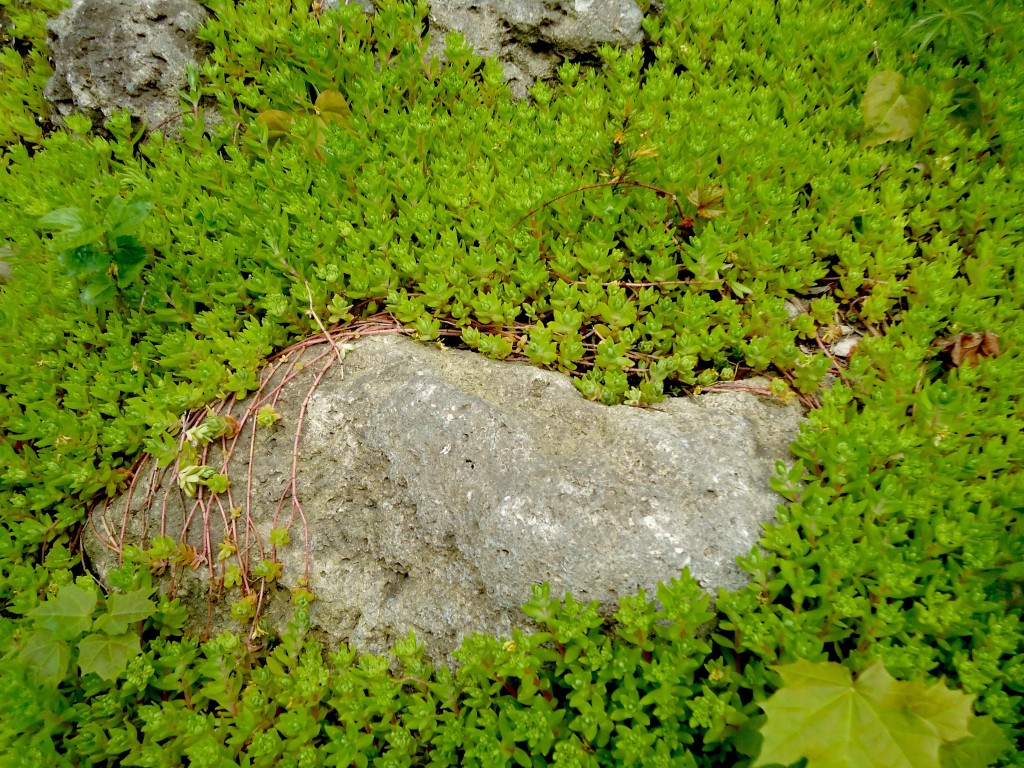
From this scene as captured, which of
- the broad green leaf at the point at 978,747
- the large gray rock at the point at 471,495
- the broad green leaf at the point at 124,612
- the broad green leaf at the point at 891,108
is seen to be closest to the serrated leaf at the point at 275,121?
the large gray rock at the point at 471,495

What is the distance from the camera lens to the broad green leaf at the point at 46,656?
8.41ft

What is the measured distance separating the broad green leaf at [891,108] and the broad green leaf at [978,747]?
277cm

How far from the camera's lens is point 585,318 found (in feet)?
10.4

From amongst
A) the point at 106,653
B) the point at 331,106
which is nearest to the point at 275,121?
the point at 331,106

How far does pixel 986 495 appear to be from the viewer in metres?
2.33

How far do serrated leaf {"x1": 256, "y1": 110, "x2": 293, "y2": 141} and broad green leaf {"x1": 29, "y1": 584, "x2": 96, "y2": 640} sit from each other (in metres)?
2.60

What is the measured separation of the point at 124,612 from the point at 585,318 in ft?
8.08

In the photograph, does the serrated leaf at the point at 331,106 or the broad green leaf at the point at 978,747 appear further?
the serrated leaf at the point at 331,106

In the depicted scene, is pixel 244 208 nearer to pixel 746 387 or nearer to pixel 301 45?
pixel 301 45

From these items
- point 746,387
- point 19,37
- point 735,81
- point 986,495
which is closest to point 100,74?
point 19,37

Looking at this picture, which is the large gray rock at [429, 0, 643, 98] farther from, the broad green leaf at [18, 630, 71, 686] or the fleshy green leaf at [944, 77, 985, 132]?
the broad green leaf at [18, 630, 71, 686]

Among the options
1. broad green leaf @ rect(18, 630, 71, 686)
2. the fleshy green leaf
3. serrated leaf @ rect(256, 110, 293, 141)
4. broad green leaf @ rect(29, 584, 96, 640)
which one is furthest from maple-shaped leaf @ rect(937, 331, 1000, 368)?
broad green leaf @ rect(18, 630, 71, 686)

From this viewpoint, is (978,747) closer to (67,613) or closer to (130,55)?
(67,613)

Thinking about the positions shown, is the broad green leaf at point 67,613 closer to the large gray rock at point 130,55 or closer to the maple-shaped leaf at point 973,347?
the large gray rock at point 130,55
